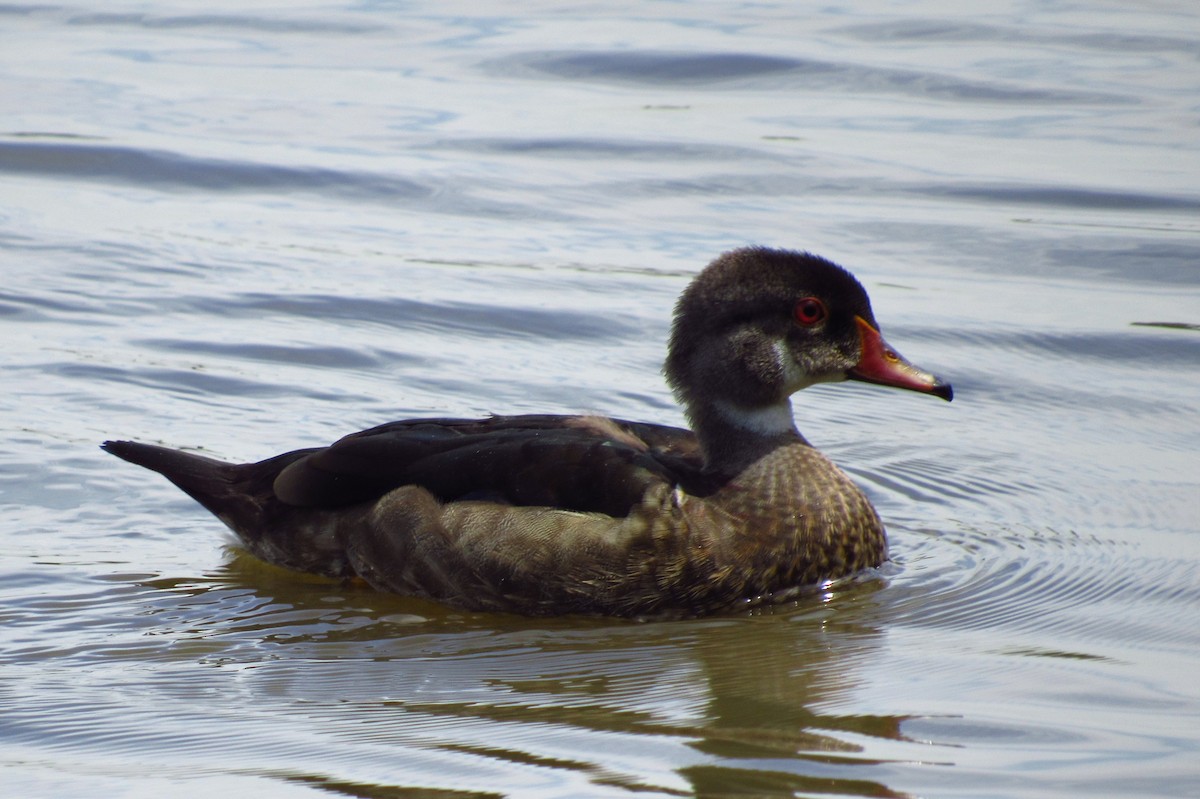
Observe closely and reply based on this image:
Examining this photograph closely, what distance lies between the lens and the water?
5066 mm

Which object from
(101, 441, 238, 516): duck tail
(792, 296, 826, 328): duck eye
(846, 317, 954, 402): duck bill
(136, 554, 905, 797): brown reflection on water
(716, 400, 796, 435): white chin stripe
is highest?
(792, 296, 826, 328): duck eye

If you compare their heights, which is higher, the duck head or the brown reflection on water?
the duck head

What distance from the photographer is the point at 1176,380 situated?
912 centimetres

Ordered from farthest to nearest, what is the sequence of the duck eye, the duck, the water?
the duck eye < the duck < the water

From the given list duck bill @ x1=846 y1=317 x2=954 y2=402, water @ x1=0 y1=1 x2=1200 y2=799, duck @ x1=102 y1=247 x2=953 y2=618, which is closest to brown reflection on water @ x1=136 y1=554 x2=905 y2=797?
water @ x1=0 y1=1 x2=1200 y2=799

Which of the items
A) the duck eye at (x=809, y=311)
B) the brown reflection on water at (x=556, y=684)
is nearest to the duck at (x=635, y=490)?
the duck eye at (x=809, y=311)

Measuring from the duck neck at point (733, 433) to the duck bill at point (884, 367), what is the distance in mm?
399

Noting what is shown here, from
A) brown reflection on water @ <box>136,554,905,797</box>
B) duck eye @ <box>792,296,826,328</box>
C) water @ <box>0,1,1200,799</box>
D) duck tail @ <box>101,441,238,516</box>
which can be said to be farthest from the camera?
duck tail @ <box>101,441,238,516</box>

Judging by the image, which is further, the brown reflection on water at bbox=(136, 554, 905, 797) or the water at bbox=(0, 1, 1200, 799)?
the water at bbox=(0, 1, 1200, 799)

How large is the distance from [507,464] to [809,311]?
4.27 ft

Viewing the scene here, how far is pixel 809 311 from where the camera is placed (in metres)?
6.72

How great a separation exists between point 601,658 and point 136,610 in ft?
5.65

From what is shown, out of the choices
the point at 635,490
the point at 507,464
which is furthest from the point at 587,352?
the point at 635,490

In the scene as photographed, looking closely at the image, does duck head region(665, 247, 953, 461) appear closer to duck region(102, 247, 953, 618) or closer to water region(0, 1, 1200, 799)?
duck region(102, 247, 953, 618)
